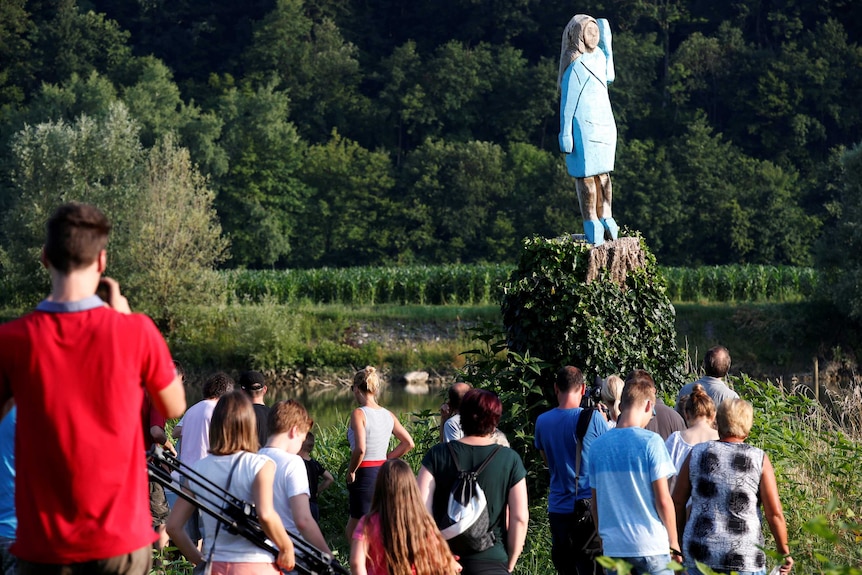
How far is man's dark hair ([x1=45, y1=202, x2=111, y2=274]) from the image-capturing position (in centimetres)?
362

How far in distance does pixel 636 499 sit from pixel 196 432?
2.86m

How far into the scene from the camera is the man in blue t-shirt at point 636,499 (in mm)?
5457

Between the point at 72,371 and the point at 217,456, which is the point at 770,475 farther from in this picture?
the point at 72,371

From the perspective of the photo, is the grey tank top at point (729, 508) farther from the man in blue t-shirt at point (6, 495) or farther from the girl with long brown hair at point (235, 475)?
the man in blue t-shirt at point (6, 495)

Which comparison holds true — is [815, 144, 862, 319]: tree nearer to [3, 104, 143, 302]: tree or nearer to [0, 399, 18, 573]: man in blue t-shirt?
[3, 104, 143, 302]: tree

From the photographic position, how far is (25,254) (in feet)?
119

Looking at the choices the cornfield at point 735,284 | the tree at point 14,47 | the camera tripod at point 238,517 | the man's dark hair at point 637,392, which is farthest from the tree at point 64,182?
the camera tripod at point 238,517

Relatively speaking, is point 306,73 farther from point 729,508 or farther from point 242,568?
point 242,568

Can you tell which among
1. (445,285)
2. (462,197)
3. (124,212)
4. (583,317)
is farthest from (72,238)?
(462,197)

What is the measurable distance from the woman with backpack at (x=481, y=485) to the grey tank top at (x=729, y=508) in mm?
837

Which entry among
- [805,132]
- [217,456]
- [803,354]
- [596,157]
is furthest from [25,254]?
[805,132]

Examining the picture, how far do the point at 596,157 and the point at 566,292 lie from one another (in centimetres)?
187

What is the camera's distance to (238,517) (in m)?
4.85

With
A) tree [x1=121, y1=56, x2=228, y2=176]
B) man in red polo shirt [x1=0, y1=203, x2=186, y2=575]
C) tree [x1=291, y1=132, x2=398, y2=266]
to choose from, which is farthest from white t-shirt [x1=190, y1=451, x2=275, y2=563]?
tree [x1=291, y1=132, x2=398, y2=266]
